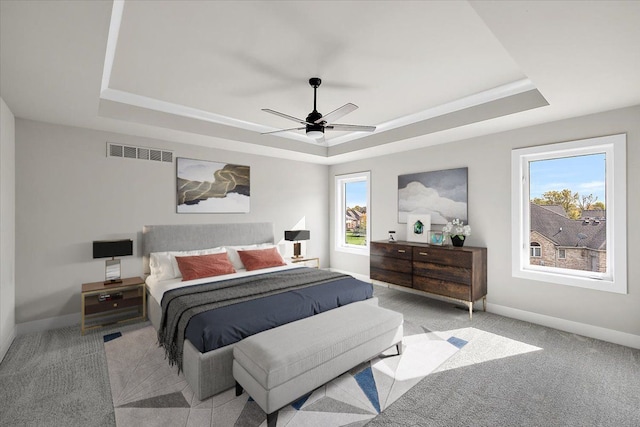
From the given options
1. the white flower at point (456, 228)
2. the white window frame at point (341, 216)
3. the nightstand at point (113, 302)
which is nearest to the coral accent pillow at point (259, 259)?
the nightstand at point (113, 302)

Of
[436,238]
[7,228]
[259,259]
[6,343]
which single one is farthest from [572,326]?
[7,228]

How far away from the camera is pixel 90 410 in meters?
2.04

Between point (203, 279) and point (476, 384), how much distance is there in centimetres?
308

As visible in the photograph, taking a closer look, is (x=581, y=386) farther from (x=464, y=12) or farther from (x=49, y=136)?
(x=49, y=136)

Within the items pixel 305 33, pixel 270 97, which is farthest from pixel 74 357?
pixel 305 33

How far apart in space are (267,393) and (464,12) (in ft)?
9.35

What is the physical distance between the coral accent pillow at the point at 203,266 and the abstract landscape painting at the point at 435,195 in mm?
3074

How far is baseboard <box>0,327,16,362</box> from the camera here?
2.70m

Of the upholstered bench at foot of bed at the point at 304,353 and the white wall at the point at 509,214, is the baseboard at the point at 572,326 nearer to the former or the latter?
the white wall at the point at 509,214

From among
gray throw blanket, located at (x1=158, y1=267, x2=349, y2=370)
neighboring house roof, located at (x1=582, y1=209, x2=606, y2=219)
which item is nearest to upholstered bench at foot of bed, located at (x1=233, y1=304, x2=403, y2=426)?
gray throw blanket, located at (x1=158, y1=267, x2=349, y2=370)

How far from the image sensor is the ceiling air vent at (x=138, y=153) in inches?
149

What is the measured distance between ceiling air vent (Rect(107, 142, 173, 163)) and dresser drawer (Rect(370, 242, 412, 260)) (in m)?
3.52

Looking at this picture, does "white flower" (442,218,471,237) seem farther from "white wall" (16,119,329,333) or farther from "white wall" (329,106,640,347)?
"white wall" (16,119,329,333)

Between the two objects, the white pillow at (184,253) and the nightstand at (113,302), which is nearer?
the nightstand at (113,302)
